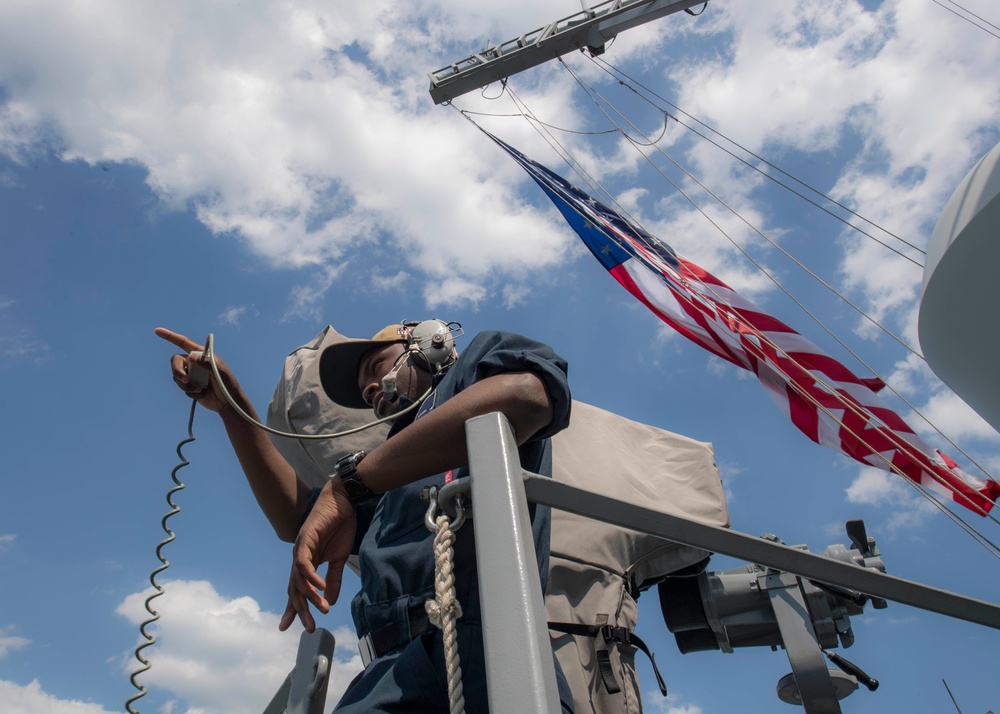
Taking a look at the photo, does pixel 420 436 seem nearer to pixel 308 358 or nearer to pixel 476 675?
pixel 476 675

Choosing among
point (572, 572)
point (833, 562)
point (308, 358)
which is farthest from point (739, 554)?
point (308, 358)

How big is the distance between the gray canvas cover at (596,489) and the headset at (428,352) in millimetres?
633

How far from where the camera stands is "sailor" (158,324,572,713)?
1395 millimetres

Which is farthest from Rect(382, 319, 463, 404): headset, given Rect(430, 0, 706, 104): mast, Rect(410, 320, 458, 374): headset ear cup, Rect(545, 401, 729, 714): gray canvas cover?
Rect(430, 0, 706, 104): mast

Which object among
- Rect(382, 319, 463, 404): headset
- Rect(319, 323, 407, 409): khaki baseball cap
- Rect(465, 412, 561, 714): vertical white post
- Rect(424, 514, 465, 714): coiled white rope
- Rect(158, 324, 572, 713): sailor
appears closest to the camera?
Rect(465, 412, 561, 714): vertical white post

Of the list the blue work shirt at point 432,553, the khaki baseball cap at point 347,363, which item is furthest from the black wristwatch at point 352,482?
the khaki baseball cap at point 347,363

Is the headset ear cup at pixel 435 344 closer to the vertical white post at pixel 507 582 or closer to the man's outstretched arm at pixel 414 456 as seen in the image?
the man's outstretched arm at pixel 414 456

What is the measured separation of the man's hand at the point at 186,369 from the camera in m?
1.89

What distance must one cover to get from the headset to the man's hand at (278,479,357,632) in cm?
70

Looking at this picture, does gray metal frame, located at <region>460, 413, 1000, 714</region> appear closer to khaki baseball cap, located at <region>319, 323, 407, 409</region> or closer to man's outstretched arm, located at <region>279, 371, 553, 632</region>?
man's outstretched arm, located at <region>279, 371, 553, 632</region>

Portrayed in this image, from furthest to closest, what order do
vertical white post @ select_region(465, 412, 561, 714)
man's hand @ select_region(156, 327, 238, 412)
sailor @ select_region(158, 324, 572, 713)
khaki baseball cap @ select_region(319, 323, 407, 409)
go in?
khaki baseball cap @ select_region(319, 323, 407, 409), man's hand @ select_region(156, 327, 238, 412), sailor @ select_region(158, 324, 572, 713), vertical white post @ select_region(465, 412, 561, 714)

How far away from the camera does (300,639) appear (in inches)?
71.7

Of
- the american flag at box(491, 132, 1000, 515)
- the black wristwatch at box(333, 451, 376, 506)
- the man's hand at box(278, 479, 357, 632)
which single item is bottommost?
the man's hand at box(278, 479, 357, 632)

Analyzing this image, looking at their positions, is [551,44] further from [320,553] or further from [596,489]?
[320,553]
